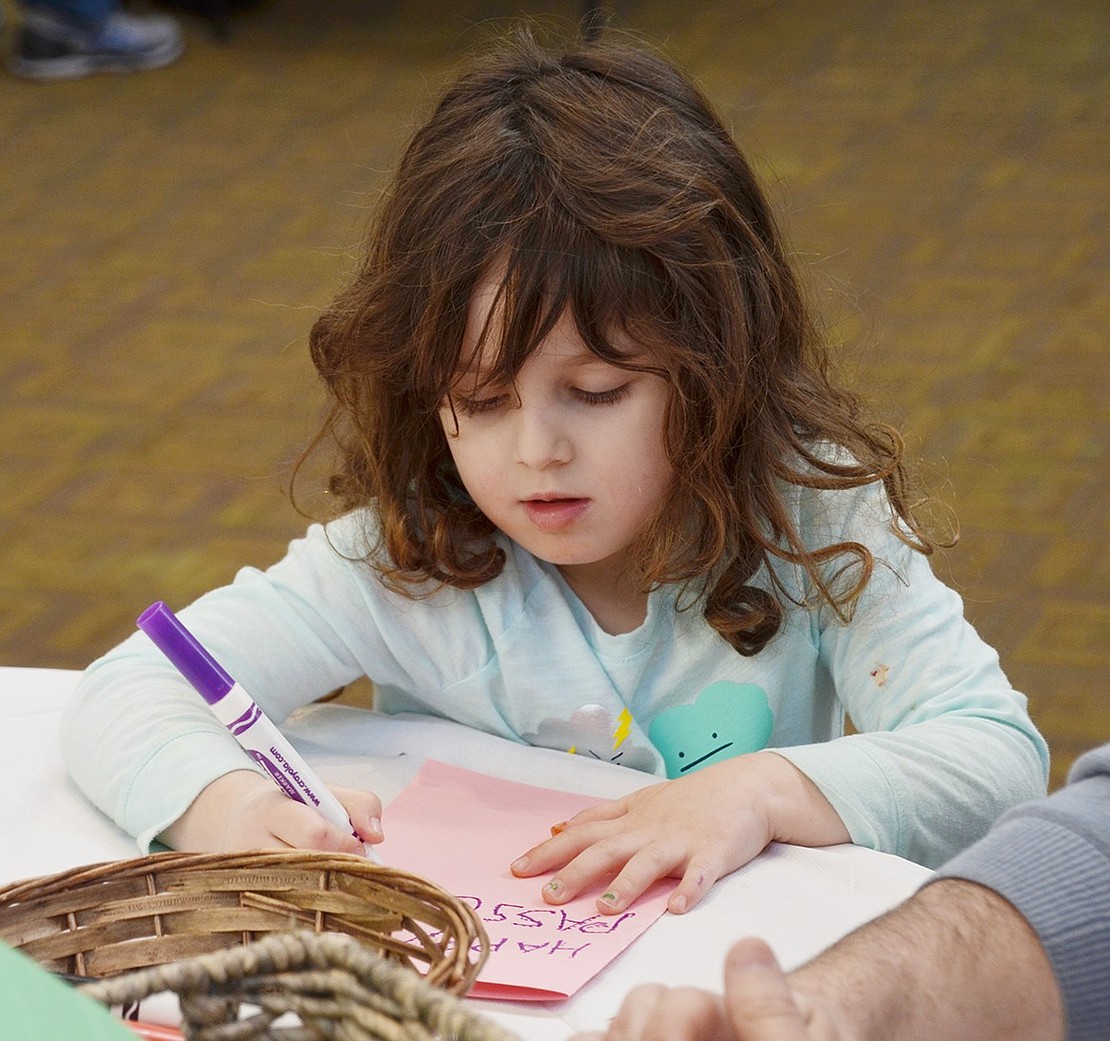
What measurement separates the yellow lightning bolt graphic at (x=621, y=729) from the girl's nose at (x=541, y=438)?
0.72 feet

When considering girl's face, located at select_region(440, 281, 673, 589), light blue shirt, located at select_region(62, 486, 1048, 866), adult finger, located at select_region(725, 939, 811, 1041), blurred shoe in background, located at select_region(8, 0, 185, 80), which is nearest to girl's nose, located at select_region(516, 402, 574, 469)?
girl's face, located at select_region(440, 281, 673, 589)

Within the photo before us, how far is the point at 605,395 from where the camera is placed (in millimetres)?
1021

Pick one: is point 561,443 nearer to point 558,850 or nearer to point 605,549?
point 605,549

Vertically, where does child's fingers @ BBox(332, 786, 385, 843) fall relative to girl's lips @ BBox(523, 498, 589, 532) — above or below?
below

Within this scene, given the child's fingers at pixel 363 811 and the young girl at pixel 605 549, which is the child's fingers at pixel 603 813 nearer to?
the young girl at pixel 605 549

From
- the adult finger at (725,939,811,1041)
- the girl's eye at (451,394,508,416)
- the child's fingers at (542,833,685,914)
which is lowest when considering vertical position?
the child's fingers at (542,833,685,914)

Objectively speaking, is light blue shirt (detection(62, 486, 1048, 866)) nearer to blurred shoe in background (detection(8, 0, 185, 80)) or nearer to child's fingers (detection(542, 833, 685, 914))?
child's fingers (detection(542, 833, 685, 914))

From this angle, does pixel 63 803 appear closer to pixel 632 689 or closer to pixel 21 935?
pixel 21 935

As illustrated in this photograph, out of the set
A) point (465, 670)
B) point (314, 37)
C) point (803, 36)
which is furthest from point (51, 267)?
point (465, 670)

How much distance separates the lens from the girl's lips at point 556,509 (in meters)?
1.02

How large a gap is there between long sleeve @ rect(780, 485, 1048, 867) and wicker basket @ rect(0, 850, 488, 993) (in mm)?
277

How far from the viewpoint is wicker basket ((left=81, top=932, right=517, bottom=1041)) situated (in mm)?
580

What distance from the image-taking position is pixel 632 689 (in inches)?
45.4

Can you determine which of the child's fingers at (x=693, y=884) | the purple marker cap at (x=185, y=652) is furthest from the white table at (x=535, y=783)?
the purple marker cap at (x=185, y=652)
